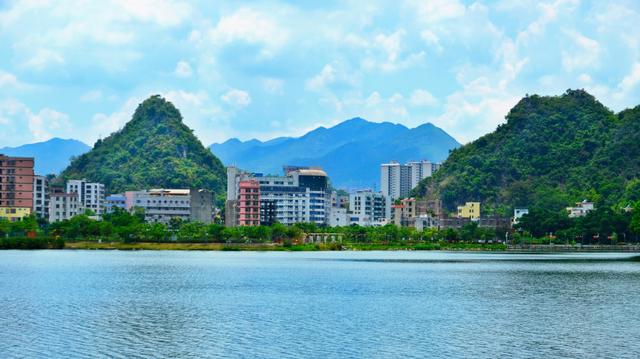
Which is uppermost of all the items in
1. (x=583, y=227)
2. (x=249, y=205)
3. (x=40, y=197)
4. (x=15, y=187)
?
(x=15, y=187)

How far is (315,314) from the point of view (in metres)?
48.0

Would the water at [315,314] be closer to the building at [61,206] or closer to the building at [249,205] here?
the building at [249,205]

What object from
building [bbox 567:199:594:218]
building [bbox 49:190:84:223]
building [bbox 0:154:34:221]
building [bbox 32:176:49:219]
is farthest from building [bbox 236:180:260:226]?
building [bbox 567:199:594:218]

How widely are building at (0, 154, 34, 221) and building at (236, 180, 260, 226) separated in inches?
1590

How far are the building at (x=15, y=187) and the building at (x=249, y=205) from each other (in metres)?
40.4

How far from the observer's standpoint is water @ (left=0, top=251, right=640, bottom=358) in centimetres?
3662

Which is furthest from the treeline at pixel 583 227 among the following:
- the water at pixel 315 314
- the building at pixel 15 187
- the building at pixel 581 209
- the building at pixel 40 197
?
the building at pixel 40 197

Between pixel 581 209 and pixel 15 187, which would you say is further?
pixel 581 209

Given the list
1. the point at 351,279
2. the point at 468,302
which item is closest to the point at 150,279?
Result: the point at 351,279

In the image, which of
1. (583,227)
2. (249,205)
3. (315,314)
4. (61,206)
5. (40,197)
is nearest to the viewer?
(315,314)

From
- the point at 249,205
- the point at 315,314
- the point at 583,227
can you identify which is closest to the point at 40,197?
the point at 249,205

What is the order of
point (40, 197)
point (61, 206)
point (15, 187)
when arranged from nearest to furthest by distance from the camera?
1. point (15, 187)
2. point (40, 197)
3. point (61, 206)

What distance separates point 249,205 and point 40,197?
4025cm

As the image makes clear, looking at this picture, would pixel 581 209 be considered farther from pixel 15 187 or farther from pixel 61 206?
pixel 15 187
